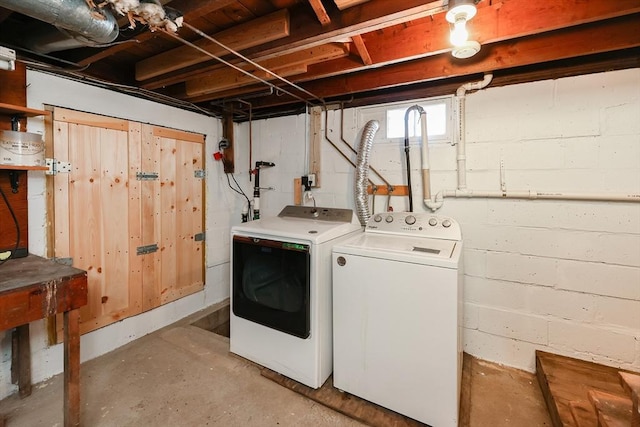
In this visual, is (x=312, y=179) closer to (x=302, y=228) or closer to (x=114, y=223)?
(x=302, y=228)

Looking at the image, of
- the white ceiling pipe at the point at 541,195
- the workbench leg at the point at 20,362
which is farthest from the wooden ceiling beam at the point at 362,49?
the workbench leg at the point at 20,362

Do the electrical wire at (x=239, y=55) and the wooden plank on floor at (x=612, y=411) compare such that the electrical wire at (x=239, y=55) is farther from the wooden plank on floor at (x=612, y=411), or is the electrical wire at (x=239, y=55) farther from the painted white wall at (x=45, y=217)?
the wooden plank on floor at (x=612, y=411)

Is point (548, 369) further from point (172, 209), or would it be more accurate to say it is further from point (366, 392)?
point (172, 209)

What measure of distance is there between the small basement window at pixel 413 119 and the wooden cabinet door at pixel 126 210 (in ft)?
6.02

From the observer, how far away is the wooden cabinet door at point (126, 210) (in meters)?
2.09

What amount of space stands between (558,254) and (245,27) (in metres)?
2.51

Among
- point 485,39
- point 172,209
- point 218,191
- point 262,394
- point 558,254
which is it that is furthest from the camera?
point 218,191

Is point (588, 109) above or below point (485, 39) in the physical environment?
below

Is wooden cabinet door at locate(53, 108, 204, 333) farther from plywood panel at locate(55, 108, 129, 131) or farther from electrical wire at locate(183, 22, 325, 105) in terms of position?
electrical wire at locate(183, 22, 325, 105)

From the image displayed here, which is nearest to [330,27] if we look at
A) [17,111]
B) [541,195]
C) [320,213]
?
[320,213]

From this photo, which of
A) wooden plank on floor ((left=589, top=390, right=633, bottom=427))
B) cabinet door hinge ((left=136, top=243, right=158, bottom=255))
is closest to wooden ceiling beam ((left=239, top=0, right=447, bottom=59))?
wooden plank on floor ((left=589, top=390, right=633, bottom=427))

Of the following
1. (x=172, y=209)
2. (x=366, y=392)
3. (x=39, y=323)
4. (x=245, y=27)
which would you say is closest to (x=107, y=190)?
(x=172, y=209)

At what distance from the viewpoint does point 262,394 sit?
73.3 inches

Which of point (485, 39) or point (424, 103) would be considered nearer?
point (485, 39)
